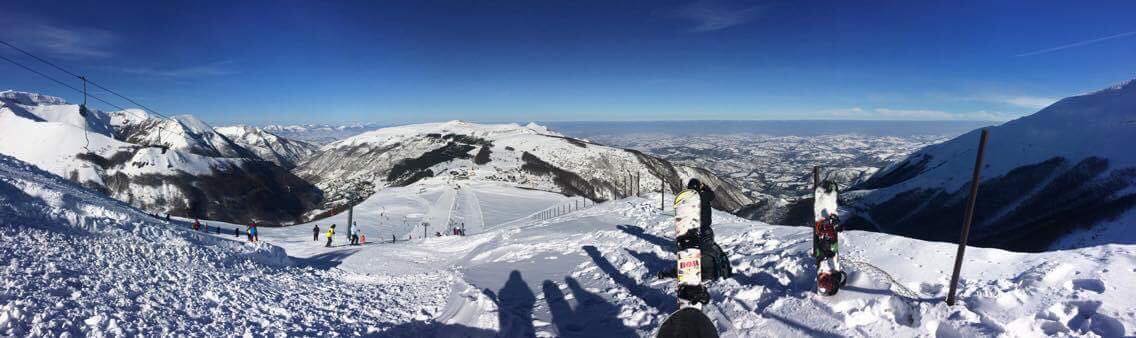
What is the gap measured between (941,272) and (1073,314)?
112 inches

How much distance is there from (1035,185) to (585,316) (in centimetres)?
8989

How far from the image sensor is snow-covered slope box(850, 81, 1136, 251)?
171ft

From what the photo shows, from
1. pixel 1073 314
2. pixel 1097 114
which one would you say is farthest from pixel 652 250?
pixel 1097 114

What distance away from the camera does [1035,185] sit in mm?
68250

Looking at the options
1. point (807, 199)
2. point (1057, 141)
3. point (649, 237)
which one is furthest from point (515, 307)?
point (807, 199)

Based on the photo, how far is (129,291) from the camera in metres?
10.9

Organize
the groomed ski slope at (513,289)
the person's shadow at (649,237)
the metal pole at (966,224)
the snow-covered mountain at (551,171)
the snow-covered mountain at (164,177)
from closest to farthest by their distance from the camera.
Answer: the metal pole at (966,224)
the groomed ski slope at (513,289)
the person's shadow at (649,237)
the snow-covered mountain at (551,171)
the snow-covered mountain at (164,177)

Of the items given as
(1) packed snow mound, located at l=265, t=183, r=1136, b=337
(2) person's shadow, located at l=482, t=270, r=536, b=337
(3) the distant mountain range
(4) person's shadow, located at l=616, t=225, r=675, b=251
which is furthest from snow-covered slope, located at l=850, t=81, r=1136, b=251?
(2) person's shadow, located at l=482, t=270, r=536, b=337

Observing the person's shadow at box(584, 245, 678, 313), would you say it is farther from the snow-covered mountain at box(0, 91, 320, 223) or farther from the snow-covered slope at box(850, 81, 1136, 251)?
the snow-covered mountain at box(0, 91, 320, 223)

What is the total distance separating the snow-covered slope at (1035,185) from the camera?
171ft

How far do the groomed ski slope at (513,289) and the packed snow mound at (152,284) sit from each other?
56mm

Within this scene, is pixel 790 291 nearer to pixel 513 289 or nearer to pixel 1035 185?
pixel 513 289

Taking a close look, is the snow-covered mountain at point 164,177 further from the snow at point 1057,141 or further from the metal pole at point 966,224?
the snow at point 1057,141

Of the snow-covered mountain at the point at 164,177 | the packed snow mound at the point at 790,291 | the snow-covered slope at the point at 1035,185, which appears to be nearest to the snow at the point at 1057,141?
the snow-covered slope at the point at 1035,185
